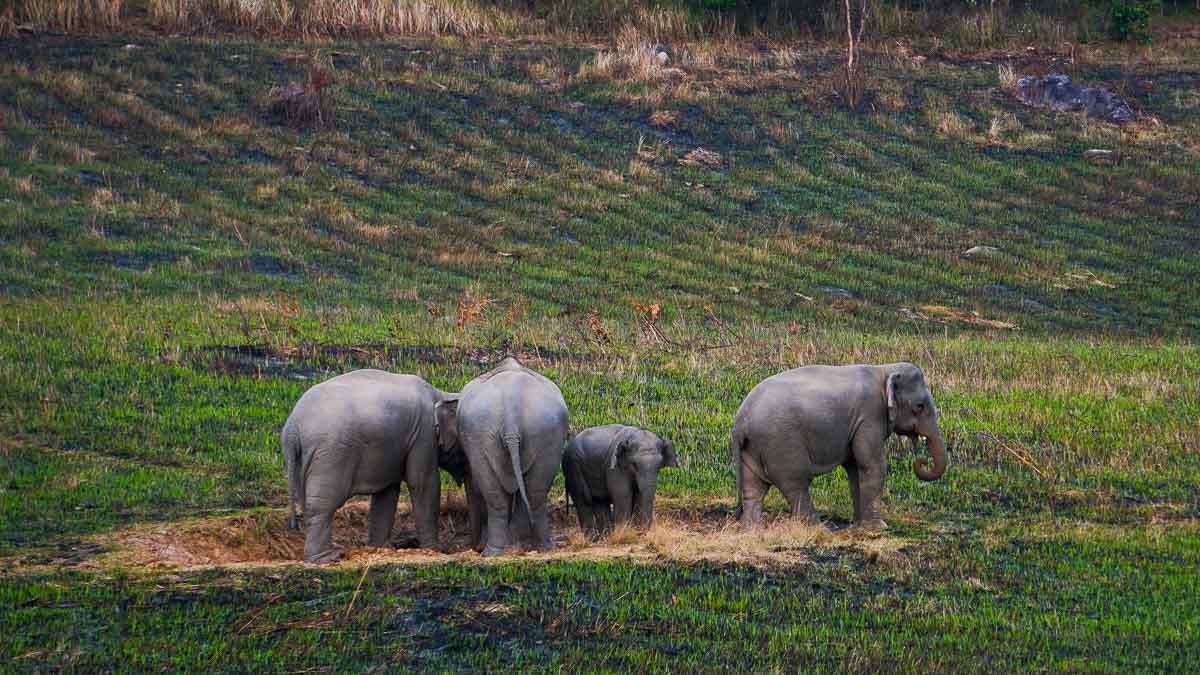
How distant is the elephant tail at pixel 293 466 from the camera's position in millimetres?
14250

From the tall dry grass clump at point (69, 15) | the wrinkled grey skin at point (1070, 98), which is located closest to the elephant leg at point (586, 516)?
the wrinkled grey skin at point (1070, 98)

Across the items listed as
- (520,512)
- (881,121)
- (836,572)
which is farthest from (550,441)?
(881,121)

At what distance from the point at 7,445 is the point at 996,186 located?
29.9 metres

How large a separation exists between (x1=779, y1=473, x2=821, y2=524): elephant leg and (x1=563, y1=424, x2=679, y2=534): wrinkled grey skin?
3.76 ft

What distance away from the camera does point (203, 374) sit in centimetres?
2103

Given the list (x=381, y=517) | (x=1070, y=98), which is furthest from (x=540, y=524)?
(x=1070, y=98)

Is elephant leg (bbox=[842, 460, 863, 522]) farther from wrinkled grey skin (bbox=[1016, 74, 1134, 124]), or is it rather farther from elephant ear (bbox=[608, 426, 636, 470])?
wrinkled grey skin (bbox=[1016, 74, 1134, 124])

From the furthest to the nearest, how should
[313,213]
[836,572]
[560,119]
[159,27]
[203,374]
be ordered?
[159,27] → [560,119] → [313,213] → [203,374] → [836,572]

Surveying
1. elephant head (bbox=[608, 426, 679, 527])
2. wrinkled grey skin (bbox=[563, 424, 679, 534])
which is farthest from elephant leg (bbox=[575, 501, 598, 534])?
elephant head (bbox=[608, 426, 679, 527])

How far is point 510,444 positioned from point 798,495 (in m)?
2.92

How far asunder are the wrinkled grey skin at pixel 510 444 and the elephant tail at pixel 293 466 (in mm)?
1475

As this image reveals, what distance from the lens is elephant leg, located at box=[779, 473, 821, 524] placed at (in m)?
15.1

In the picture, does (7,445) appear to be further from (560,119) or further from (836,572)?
(560,119)

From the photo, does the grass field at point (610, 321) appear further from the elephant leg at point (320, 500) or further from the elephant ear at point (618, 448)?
the elephant ear at point (618, 448)
